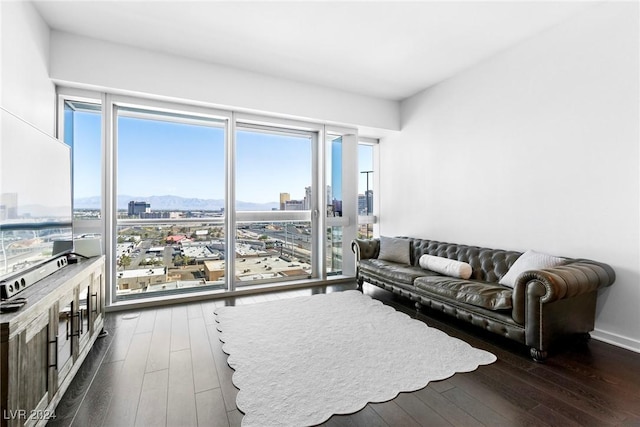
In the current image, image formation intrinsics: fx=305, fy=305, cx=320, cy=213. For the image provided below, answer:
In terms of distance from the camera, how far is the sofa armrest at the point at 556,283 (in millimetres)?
2225

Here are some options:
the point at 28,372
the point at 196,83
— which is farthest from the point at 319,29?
the point at 28,372

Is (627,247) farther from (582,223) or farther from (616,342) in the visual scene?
(616,342)

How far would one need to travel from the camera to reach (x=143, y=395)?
1.91 meters

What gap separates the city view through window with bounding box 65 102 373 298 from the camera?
387cm

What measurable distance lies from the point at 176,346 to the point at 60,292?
3.55ft

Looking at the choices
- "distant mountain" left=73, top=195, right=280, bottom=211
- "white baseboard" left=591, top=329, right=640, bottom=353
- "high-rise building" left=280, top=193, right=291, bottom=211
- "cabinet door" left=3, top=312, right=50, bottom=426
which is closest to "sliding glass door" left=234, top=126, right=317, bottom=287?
"high-rise building" left=280, top=193, right=291, bottom=211

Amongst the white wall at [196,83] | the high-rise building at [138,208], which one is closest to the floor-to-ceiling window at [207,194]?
the high-rise building at [138,208]

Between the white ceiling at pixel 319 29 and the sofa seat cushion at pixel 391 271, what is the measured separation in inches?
103

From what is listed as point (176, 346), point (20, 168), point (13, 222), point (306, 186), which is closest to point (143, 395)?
point (176, 346)

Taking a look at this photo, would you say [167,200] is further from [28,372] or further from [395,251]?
[395,251]

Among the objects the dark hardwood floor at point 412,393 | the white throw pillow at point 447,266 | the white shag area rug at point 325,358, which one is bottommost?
the dark hardwood floor at point 412,393

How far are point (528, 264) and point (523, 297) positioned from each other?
2.31ft

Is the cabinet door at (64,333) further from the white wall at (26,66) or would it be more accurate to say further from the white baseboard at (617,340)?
the white baseboard at (617,340)

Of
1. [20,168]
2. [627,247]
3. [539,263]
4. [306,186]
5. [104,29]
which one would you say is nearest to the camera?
[20,168]
